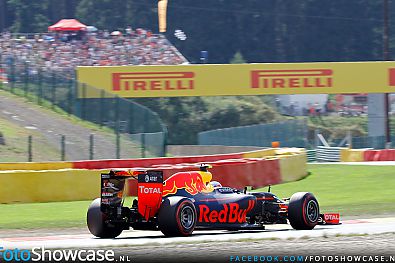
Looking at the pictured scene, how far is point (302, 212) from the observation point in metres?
16.6

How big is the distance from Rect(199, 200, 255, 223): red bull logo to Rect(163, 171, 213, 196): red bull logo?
1.25ft

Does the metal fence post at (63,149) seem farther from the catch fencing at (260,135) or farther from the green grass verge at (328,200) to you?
the catch fencing at (260,135)

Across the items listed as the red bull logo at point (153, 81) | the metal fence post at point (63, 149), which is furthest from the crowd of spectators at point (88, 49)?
the metal fence post at point (63, 149)

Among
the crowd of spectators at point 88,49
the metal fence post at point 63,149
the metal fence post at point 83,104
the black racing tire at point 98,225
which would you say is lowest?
the metal fence post at point 63,149

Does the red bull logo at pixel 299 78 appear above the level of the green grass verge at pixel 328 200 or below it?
above

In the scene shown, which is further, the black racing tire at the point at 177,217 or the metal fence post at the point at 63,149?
the metal fence post at the point at 63,149

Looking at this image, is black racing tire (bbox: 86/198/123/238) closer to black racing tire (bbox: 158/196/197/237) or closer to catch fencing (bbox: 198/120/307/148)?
black racing tire (bbox: 158/196/197/237)

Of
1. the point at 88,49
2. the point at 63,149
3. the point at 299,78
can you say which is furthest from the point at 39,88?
the point at 299,78

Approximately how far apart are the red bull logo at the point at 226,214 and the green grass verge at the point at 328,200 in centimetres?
372

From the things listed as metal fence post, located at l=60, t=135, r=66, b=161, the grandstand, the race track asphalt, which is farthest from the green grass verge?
the grandstand

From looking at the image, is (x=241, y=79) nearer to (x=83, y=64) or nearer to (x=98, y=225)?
(x=83, y=64)

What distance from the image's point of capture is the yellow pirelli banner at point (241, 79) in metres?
46.2

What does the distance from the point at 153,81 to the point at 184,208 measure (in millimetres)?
31707

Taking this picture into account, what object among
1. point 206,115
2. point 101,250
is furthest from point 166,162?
point 206,115
